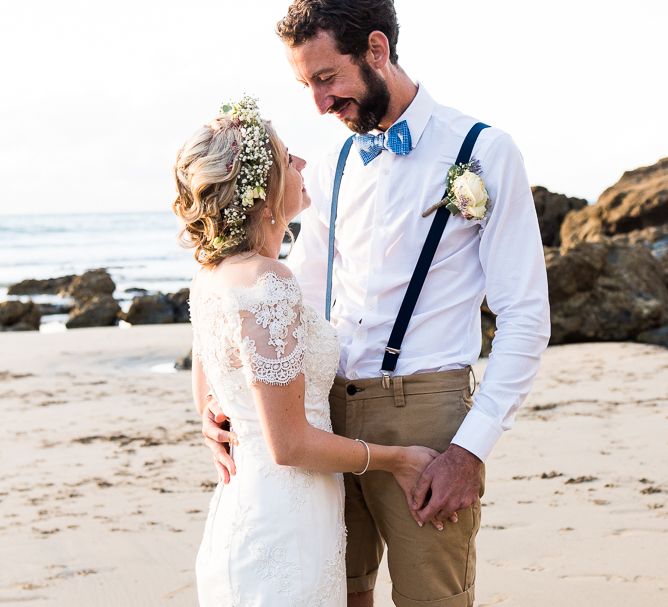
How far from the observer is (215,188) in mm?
2672

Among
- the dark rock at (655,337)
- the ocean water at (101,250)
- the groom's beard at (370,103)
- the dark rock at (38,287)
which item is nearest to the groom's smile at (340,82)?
the groom's beard at (370,103)

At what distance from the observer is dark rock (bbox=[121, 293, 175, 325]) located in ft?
52.3

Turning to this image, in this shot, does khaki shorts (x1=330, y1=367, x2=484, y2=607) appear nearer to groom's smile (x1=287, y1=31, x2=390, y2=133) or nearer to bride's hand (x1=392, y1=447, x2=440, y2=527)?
bride's hand (x1=392, y1=447, x2=440, y2=527)

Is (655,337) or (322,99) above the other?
(322,99)

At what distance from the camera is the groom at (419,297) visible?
2783mm

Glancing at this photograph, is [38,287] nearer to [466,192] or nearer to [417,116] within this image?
[417,116]

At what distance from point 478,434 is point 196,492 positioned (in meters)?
3.45

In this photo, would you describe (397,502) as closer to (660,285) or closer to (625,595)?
(625,595)

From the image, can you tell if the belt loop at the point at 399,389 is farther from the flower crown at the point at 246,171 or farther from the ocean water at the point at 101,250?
the ocean water at the point at 101,250

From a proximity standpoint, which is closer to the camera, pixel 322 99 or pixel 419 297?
pixel 419 297

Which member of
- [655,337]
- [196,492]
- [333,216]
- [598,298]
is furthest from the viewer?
[598,298]

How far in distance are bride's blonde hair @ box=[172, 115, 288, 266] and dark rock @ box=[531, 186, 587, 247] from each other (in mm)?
18010

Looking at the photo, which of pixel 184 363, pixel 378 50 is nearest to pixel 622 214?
pixel 184 363

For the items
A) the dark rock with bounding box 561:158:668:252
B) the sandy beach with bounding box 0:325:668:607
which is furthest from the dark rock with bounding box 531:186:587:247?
the sandy beach with bounding box 0:325:668:607
